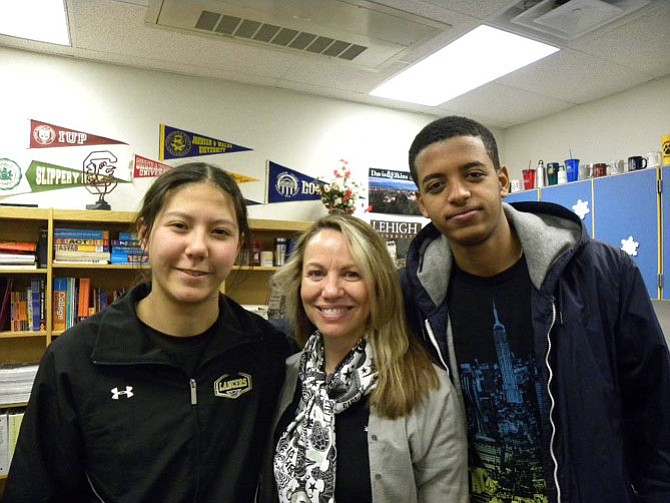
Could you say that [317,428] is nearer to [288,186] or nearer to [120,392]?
[120,392]

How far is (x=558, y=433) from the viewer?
131 cm

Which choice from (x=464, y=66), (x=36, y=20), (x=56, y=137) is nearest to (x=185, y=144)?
(x=56, y=137)

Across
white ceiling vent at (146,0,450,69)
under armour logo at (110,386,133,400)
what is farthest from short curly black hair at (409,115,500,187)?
white ceiling vent at (146,0,450,69)

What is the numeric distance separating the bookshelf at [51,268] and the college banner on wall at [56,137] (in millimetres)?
560

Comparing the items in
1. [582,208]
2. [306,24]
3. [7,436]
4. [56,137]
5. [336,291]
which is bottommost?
[7,436]

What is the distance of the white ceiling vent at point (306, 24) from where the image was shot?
272 cm

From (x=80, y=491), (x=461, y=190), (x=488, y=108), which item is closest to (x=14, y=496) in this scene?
(x=80, y=491)

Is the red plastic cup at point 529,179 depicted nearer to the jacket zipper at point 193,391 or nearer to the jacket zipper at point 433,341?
the jacket zipper at point 433,341

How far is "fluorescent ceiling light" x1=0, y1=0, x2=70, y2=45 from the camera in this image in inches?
111

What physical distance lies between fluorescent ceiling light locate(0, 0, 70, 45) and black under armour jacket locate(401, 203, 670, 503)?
2.96 metres

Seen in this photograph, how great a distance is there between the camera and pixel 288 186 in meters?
4.16

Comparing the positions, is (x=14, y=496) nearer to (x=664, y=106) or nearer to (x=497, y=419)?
(x=497, y=419)

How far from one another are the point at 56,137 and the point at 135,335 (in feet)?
9.26

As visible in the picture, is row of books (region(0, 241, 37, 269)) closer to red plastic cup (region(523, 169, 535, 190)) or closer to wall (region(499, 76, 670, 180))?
red plastic cup (region(523, 169, 535, 190))
